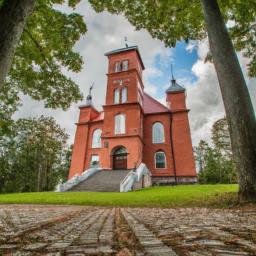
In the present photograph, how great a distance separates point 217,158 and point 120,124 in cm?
2382

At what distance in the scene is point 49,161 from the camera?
37.9 m

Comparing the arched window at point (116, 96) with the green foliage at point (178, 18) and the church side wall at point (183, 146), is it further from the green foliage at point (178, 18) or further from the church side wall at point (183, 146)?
the green foliage at point (178, 18)

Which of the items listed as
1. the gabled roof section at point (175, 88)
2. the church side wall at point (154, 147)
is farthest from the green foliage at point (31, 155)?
the gabled roof section at point (175, 88)

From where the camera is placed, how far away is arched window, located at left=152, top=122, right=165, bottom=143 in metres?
28.7

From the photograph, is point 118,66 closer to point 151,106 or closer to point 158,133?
point 151,106

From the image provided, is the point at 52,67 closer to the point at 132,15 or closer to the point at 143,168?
the point at 132,15

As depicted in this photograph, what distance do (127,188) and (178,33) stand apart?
12.2m

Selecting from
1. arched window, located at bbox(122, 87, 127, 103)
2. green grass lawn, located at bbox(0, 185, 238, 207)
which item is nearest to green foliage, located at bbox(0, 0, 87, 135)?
green grass lawn, located at bbox(0, 185, 238, 207)

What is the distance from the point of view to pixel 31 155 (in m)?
37.1

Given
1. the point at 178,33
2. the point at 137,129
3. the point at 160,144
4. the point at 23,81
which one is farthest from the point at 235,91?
the point at 160,144

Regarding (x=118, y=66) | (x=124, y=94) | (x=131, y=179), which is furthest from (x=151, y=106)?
(x=131, y=179)

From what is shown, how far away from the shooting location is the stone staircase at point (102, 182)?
17781mm

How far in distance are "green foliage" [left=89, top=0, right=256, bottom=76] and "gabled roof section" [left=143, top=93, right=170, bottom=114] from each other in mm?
20251

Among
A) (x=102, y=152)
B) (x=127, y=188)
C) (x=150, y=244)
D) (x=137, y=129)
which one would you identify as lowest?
(x=150, y=244)
